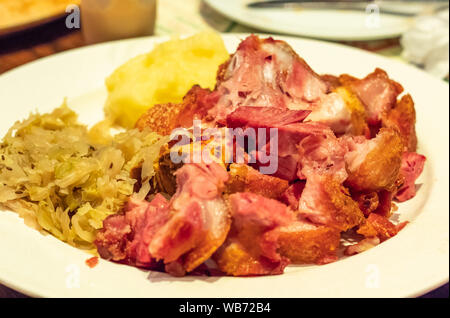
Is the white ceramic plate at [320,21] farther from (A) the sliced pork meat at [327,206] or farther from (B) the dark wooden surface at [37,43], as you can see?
(A) the sliced pork meat at [327,206]

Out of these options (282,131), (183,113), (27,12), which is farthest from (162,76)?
(27,12)

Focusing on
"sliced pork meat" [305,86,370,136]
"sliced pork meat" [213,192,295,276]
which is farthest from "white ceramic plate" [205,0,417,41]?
"sliced pork meat" [213,192,295,276]

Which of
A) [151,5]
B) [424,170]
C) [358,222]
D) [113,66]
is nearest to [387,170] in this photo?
[358,222]

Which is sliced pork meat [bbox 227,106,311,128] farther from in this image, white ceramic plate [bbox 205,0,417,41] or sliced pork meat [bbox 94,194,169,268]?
white ceramic plate [bbox 205,0,417,41]

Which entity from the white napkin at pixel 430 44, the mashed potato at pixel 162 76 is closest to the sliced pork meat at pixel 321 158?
the mashed potato at pixel 162 76

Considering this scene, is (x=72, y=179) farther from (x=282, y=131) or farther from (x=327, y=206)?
(x=327, y=206)

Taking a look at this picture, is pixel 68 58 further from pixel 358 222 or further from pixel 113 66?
pixel 358 222
